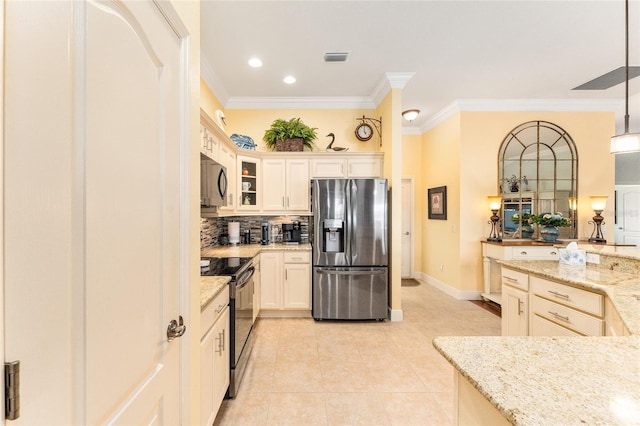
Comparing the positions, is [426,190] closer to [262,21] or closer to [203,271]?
[262,21]

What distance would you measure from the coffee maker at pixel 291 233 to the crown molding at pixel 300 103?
68.5 inches

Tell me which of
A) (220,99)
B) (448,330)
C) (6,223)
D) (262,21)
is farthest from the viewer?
(220,99)

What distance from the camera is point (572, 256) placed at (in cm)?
236

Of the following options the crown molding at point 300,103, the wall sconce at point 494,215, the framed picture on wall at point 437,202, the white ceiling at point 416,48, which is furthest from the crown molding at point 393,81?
the wall sconce at point 494,215

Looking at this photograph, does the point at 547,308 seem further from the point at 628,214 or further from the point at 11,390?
the point at 628,214

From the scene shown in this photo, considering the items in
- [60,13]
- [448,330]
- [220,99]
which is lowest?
[448,330]

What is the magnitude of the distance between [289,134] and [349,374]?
2986 millimetres

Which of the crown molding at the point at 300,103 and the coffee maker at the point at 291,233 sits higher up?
the crown molding at the point at 300,103

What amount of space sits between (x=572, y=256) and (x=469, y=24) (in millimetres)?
2172

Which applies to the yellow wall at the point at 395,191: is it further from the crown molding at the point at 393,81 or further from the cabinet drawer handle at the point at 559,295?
the cabinet drawer handle at the point at 559,295

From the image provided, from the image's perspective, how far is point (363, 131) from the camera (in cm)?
421

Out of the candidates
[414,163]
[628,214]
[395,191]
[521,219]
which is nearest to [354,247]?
[395,191]

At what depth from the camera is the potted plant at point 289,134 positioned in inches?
160

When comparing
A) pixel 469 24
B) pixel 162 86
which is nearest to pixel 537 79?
pixel 469 24
